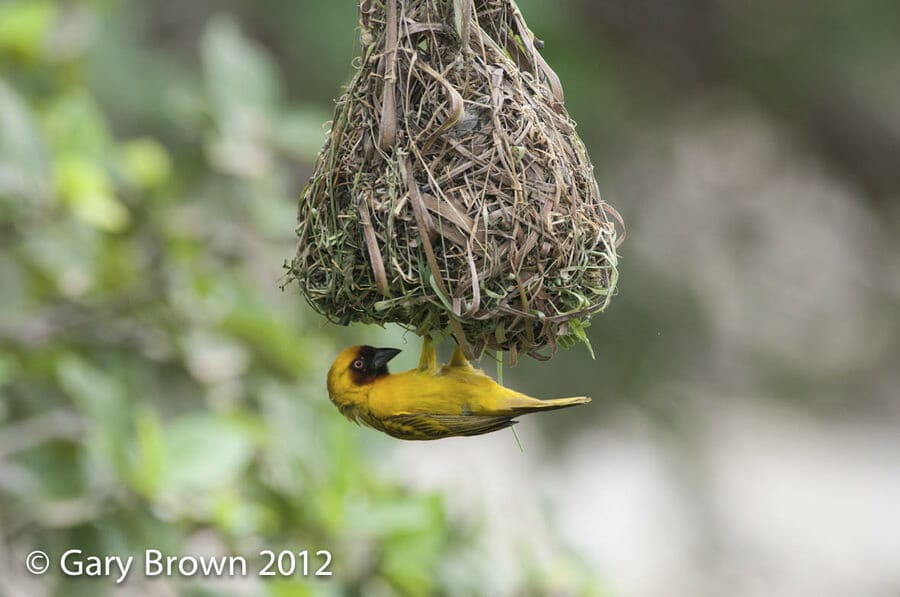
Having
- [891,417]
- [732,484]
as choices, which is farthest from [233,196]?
[891,417]

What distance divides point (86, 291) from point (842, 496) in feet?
31.4

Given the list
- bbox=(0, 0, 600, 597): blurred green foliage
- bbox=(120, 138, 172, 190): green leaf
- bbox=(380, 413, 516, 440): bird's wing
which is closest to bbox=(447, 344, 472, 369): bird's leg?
bbox=(380, 413, 516, 440): bird's wing

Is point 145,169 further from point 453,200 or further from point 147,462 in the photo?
point 453,200

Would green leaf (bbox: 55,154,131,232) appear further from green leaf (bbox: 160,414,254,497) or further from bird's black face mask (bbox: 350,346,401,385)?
bird's black face mask (bbox: 350,346,401,385)

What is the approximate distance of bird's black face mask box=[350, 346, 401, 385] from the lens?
2.87 metres

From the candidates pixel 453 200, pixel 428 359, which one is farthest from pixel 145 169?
pixel 453 200

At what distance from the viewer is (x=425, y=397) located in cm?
271

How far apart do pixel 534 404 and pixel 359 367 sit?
0.56 m

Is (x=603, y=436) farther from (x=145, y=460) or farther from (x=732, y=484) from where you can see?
(x=145, y=460)

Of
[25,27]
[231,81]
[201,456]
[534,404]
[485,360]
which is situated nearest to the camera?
[534,404]

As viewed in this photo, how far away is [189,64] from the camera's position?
27.5ft

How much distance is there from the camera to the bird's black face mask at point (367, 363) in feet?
9.41

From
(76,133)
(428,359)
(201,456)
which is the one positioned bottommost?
(428,359)

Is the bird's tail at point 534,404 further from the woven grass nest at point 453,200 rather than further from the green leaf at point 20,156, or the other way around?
the green leaf at point 20,156
